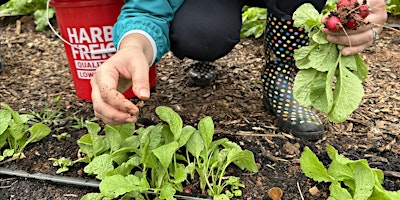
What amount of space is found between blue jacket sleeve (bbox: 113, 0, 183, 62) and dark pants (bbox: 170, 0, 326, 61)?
0.18 ft

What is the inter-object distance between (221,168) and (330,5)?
1.32 meters

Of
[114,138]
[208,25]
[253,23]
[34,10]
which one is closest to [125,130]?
[114,138]

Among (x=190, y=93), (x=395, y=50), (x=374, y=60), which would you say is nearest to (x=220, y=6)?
(x=190, y=93)

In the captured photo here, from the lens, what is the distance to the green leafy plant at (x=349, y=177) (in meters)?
1.06

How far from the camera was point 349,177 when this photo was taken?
44.3 inches

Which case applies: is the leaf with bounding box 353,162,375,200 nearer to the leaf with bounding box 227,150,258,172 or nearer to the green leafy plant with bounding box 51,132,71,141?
the leaf with bounding box 227,150,258,172

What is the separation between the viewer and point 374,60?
2.04 m

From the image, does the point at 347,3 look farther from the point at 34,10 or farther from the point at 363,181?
the point at 34,10

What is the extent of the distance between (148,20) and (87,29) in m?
0.34

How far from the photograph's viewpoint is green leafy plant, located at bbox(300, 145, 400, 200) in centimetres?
106

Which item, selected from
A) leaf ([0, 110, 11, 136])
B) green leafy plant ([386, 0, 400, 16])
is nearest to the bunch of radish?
leaf ([0, 110, 11, 136])

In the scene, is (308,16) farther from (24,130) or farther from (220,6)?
(24,130)

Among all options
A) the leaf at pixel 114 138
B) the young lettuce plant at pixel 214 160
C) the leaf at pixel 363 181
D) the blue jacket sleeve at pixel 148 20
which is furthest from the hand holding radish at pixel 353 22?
the leaf at pixel 114 138

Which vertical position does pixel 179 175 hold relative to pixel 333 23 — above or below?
below
